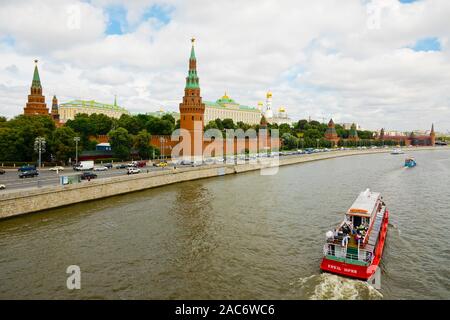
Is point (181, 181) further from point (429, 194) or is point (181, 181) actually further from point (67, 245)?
point (429, 194)

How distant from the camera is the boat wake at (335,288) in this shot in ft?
49.1

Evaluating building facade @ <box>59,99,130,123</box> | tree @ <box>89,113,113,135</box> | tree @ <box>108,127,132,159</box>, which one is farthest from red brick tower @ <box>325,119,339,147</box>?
tree @ <box>108,127,132,159</box>

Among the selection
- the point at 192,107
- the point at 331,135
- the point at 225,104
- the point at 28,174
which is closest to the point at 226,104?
the point at 225,104

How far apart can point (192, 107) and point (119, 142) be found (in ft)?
64.7

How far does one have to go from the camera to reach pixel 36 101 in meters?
79.2

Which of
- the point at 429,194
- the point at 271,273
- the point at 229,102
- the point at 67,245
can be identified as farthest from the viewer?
the point at 229,102

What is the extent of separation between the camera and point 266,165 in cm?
7212

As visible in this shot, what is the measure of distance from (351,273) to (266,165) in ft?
183

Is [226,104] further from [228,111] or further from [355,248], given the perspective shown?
[355,248]

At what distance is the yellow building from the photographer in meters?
166

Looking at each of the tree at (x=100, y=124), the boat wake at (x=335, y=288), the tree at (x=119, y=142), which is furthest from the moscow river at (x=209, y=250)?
the tree at (x=100, y=124)

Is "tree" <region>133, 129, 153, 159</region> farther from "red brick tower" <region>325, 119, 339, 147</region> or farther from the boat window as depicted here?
"red brick tower" <region>325, 119, 339, 147</region>

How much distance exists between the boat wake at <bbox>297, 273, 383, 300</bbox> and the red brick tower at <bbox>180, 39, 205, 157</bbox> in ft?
193

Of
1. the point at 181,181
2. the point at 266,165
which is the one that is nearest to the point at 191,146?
the point at 266,165
